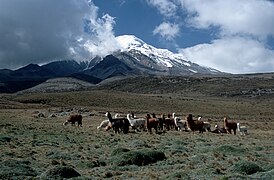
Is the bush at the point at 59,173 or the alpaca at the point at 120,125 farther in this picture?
the alpaca at the point at 120,125

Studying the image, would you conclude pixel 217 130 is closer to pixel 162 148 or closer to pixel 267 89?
pixel 162 148

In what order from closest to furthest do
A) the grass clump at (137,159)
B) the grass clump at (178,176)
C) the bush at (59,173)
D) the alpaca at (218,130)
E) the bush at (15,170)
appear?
the grass clump at (178,176) < the bush at (59,173) < the bush at (15,170) < the grass clump at (137,159) < the alpaca at (218,130)

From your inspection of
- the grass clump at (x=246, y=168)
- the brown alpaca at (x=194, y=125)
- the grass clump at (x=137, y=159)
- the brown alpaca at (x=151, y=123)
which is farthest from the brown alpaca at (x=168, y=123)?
the grass clump at (x=246, y=168)

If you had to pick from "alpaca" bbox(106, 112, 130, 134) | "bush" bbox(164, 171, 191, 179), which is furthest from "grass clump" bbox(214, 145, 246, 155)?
"alpaca" bbox(106, 112, 130, 134)

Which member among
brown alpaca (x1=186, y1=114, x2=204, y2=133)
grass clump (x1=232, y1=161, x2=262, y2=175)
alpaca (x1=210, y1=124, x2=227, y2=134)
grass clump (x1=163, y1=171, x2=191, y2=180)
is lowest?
grass clump (x1=163, y1=171, x2=191, y2=180)

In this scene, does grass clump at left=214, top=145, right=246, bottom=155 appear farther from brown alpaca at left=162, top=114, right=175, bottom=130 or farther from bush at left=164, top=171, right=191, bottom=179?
brown alpaca at left=162, top=114, right=175, bottom=130

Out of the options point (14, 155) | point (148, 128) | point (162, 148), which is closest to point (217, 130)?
point (148, 128)

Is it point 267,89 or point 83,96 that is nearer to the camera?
point 83,96

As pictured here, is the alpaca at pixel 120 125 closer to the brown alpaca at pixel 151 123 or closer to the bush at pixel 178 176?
the brown alpaca at pixel 151 123

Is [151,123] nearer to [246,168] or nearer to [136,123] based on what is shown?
[136,123]

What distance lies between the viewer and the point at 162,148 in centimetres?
2173

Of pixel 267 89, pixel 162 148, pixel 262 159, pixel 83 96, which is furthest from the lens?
pixel 267 89

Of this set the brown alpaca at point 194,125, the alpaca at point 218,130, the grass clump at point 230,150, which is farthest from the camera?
the alpaca at point 218,130

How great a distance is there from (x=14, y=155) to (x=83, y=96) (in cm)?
10027
